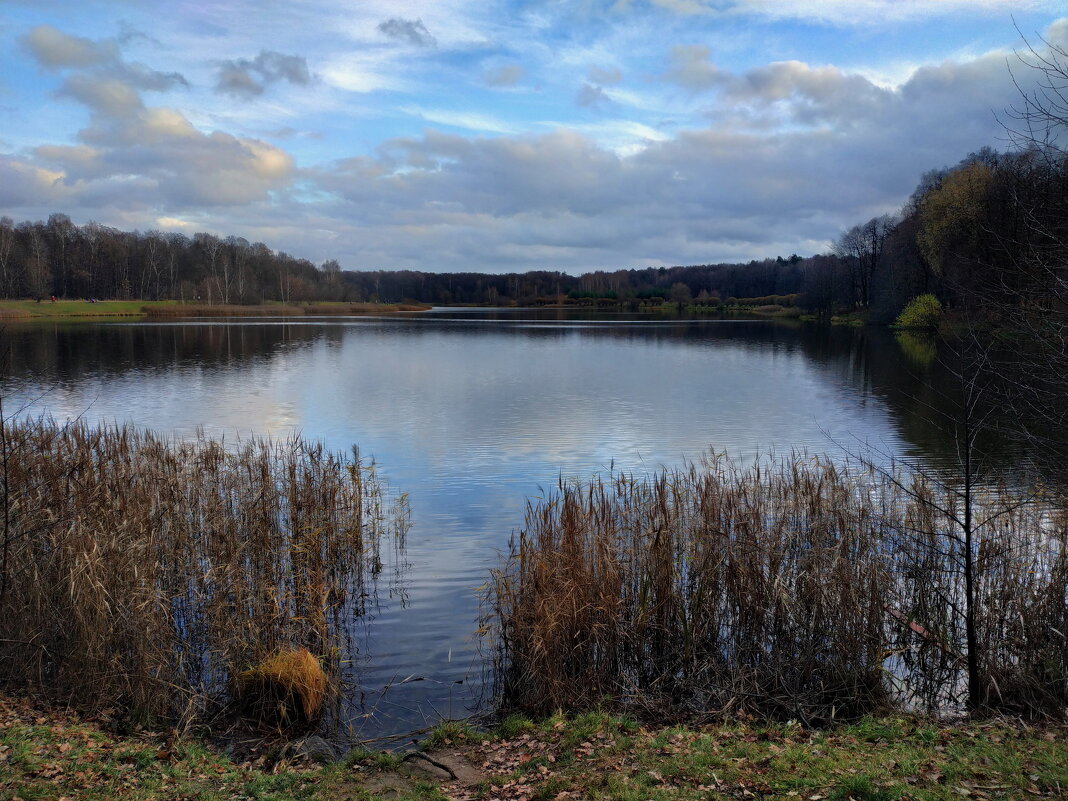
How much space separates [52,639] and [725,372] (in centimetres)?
3346

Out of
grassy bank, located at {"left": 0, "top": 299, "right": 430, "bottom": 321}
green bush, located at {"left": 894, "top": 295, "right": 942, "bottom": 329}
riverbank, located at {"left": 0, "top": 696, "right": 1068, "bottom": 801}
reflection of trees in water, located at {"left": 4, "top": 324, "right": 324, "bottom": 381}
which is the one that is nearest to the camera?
riverbank, located at {"left": 0, "top": 696, "right": 1068, "bottom": 801}

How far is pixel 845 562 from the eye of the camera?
830 centimetres

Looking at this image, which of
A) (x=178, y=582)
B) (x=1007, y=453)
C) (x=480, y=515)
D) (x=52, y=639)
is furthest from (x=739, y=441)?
(x=52, y=639)

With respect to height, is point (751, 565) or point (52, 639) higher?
point (751, 565)

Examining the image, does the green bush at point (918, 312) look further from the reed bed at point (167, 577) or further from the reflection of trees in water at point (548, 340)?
the reed bed at point (167, 577)

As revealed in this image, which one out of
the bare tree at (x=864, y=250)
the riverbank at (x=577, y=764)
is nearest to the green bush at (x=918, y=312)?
the bare tree at (x=864, y=250)

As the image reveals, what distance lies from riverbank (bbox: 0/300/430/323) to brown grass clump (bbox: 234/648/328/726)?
247 feet

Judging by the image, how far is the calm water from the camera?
9766mm

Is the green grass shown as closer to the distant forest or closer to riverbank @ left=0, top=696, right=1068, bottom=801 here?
the distant forest

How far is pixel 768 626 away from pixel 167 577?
7.69 m

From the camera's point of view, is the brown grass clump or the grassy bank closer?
the brown grass clump

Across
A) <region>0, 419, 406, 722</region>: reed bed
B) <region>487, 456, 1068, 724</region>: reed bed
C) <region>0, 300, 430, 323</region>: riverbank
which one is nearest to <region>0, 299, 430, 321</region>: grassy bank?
<region>0, 300, 430, 323</region>: riverbank

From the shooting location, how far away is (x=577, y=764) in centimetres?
609

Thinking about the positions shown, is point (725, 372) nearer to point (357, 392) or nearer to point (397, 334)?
point (357, 392)
